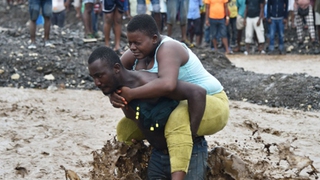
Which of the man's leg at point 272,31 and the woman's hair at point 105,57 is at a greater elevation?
the woman's hair at point 105,57

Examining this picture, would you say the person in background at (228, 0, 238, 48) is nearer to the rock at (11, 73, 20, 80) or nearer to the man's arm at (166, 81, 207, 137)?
the rock at (11, 73, 20, 80)

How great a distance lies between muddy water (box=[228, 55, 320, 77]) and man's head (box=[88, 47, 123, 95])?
723 cm

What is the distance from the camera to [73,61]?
29.9 ft

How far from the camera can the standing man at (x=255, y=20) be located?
12.7 metres

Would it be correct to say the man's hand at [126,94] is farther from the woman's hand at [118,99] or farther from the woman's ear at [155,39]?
the woman's ear at [155,39]

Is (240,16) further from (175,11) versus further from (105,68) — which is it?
(105,68)

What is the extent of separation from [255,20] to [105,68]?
33.9 ft

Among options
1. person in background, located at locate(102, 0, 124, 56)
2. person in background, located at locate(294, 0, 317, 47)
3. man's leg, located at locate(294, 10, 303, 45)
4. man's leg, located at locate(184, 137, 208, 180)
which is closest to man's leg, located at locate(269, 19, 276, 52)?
person in background, located at locate(294, 0, 317, 47)

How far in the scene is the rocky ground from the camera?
24.8 feet

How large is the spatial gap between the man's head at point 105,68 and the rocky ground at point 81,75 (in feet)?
15.0

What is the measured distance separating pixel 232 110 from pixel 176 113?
3.95 meters

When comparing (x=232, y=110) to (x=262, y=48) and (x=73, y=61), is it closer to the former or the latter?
(x=73, y=61)

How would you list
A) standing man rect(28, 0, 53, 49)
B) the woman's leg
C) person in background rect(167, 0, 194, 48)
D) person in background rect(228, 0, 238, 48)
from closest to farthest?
the woman's leg
standing man rect(28, 0, 53, 49)
person in background rect(167, 0, 194, 48)
person in background rect(228, 0, 238, 48)

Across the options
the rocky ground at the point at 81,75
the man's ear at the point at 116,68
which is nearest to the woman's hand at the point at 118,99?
the man's ear at the point at 116,68
